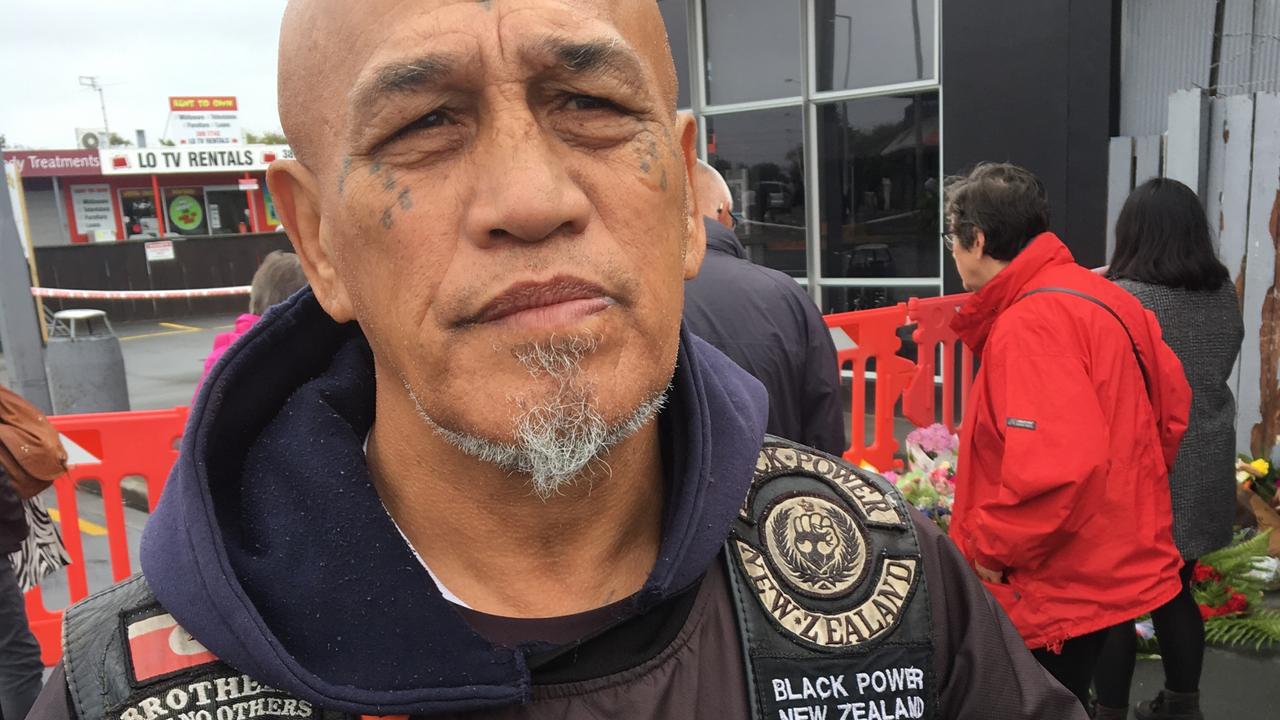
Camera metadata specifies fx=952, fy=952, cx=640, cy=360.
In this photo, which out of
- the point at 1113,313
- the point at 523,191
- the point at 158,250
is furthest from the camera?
the point at 158,250

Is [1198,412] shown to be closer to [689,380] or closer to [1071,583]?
[1071,583]

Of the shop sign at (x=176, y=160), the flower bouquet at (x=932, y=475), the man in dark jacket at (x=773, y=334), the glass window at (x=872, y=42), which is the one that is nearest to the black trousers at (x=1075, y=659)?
the man in dark jacket at (x=773, y=334)

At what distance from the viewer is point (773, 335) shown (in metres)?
3.43

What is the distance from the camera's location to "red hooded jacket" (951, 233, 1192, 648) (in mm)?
2807

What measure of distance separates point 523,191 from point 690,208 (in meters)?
0.47

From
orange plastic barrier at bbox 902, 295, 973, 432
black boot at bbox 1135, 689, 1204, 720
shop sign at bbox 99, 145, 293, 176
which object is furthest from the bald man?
shop sign at bbox 99, 145, 293, 176

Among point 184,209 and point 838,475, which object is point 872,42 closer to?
point 838,475

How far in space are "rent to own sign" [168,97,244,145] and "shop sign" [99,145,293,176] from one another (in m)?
16.4

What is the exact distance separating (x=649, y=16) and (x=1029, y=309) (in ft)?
6.65

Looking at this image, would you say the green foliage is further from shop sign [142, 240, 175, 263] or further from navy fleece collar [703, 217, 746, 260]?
shop sign [142, 240, 175, 263]

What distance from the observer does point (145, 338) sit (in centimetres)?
2072

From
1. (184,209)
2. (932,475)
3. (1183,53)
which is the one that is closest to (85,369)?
(932,475)

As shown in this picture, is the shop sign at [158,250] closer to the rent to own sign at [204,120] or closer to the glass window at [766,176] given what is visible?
the glass window at [766,176]

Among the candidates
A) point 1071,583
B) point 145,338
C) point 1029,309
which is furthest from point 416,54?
point 145,338
